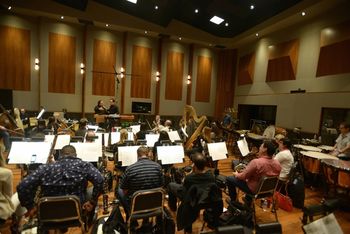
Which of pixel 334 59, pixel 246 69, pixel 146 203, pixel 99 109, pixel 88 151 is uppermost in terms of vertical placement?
pixel 246 69

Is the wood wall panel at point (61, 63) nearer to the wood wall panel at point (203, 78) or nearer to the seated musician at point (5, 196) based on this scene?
the wood wall panel at point (203, 78)

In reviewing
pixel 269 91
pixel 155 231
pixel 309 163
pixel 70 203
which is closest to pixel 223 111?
pixel 269 91

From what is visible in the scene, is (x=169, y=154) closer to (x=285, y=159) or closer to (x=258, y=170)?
(x=258, y=170)

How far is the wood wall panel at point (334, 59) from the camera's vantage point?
7389mm

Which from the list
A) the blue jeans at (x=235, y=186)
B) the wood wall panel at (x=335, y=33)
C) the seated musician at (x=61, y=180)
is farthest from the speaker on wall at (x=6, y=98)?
the wood wall panel at (x=335, y=33)

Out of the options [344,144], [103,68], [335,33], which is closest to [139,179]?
[344,144]

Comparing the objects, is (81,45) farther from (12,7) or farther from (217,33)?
(217,33)

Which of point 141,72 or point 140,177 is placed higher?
point 141,72

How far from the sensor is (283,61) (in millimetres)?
10000

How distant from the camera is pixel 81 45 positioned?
11.1 metres

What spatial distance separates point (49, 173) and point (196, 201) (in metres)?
1.80

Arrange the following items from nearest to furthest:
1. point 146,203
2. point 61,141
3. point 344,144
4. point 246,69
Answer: point 146,203 < point 61,141 < point 344,144 < point 246,69

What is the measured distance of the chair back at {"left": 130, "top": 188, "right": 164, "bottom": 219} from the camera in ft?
8.84

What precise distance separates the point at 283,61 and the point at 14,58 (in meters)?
12.1
